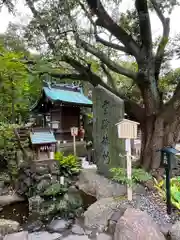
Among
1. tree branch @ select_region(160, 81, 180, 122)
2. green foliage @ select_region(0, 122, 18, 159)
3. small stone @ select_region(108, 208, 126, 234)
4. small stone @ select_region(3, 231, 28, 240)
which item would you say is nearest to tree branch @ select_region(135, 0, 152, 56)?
tree branch @ select_region(160, 81, 180, 122)

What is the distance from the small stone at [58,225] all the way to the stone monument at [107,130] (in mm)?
2191

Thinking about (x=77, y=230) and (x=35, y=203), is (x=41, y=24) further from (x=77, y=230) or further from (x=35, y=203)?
(x=77, y=230)

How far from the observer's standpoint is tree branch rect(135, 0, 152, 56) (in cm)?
619

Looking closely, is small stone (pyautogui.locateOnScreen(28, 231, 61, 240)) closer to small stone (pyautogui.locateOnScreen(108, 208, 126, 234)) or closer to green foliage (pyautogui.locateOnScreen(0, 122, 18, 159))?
small stone (pyautogui.locateOnScreen(108, 208, 126, 234))

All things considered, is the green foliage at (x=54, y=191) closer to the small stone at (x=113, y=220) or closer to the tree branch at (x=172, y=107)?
the small stone at (x=113, y=220)

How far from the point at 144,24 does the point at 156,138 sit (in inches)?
133

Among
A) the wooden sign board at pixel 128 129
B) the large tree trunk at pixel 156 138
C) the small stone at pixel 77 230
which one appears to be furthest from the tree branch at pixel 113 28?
the small stone at pixel 77 230

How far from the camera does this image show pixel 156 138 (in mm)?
6633

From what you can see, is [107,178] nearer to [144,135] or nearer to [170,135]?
[144,135]

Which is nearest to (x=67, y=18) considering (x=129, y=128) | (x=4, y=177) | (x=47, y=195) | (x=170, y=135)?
(x=129, y=128)

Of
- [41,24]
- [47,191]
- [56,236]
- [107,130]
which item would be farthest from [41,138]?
[56,236]

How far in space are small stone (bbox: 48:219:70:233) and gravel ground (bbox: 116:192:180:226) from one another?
1.31 meters

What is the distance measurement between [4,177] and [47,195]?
2886mm

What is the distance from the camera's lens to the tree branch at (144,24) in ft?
20.3
